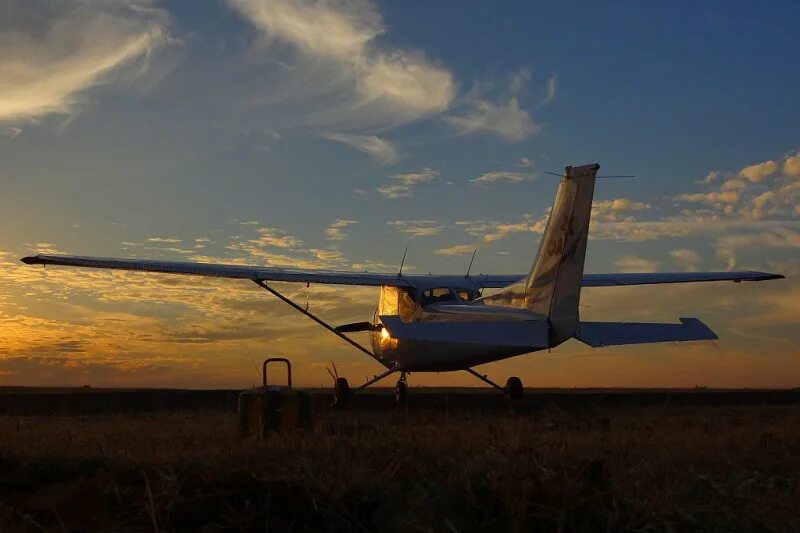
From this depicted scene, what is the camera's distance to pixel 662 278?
2370cm

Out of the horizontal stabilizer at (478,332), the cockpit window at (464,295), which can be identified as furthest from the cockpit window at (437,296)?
the horizontal stabilizer at (478,332)

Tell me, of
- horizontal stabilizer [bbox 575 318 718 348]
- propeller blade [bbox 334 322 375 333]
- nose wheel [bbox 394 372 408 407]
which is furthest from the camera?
propeller blade [bbox 334 322 375 333]

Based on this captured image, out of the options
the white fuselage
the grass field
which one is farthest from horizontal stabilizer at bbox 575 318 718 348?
the grass field

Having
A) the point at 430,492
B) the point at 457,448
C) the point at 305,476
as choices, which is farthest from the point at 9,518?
the point at 457,448

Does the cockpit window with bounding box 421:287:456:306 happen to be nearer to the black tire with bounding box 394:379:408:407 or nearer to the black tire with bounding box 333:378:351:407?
the black tire with bounding box 394:379:408:407

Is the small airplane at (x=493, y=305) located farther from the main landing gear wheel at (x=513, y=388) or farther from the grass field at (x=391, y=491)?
the grass field at (x=391, y=491)

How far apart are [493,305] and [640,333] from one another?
120 inches

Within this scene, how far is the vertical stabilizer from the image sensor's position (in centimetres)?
1537

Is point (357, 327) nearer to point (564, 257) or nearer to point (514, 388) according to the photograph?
point (514, 388)

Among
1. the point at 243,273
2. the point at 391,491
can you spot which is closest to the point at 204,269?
the point at 243,273

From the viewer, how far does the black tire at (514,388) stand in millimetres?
21016

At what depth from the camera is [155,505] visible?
4.49 metres

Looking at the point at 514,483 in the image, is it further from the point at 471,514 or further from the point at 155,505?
the point at 155,505

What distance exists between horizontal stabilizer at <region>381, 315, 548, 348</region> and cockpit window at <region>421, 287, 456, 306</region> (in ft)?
14.7
